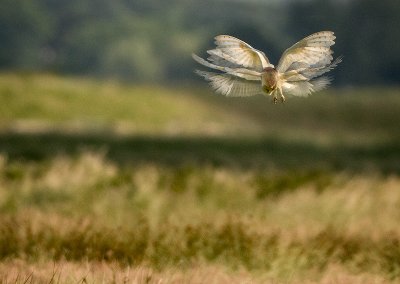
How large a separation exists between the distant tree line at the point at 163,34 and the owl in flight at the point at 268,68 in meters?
55.6

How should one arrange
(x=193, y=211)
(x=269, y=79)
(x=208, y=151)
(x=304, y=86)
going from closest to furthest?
(x=269, y=79) → (x=304, y=86) → (x=193, y=211) → (x=208, y=151)

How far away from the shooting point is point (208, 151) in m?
22.8

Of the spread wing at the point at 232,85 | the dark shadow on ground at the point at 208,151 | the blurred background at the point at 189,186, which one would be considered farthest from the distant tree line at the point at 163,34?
the spread wing at the point at 232,85

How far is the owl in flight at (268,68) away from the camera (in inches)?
122

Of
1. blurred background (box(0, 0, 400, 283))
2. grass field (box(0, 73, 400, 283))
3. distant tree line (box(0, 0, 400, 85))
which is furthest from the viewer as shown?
distant tree line (box(0, 0, 400, 85))

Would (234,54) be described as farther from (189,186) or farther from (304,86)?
(189,186)

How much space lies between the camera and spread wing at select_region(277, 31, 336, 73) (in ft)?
10.1

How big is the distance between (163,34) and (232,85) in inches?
5961

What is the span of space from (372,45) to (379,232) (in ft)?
259

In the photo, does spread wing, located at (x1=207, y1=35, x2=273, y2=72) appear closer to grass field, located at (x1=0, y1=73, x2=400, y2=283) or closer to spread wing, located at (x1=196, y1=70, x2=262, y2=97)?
spread wing, located at (x1=196, y1=70, x2=262, y2=97)

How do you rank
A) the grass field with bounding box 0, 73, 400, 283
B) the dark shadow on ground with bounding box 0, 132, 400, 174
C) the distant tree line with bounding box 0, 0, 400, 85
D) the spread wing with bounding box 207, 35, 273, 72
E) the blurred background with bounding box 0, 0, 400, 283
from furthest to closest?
1. the distant tree line with bounding box 0, 0, 400, 85
2. the dark shadow on ground with bounding box 0, 132, 400, 174
3. the blurred background with bounding box 0, 0, 400, 283
4. the grass field with bounding box 0, 73, 400, 283
5. the spread wing with bounding box 207, 35, 273, 72

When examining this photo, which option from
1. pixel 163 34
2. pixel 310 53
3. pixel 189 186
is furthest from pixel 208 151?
pixel 163 34

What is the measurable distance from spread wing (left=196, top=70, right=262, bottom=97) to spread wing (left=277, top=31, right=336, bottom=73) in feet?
0.39

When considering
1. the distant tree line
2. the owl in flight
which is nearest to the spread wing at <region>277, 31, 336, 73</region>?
the owl in flight
